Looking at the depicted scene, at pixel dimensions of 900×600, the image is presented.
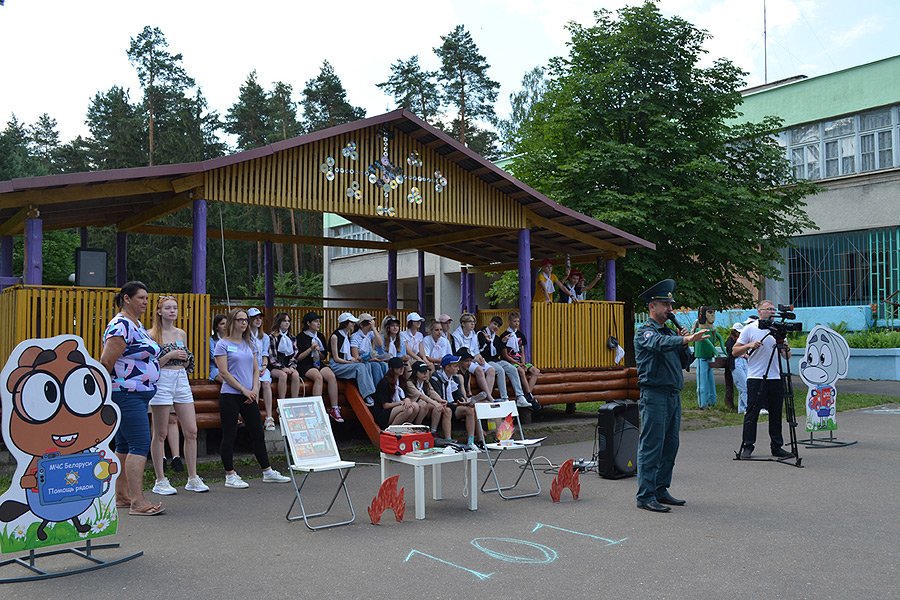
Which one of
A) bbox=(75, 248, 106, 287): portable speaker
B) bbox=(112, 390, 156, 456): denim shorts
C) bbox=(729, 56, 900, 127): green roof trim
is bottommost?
bbox=(112, 390, 156, 456): denim shorts

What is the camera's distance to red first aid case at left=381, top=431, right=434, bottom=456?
731cm

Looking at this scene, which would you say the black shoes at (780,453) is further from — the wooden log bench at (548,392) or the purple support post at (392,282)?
the purple support post at (392,282)

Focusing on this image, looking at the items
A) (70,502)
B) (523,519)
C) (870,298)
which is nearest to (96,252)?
(70,502)

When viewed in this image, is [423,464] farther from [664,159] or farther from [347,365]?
[664,159]

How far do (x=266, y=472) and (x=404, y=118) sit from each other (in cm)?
613

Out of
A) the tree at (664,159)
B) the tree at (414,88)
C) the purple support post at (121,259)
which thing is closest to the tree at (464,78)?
the tree at (414,88)

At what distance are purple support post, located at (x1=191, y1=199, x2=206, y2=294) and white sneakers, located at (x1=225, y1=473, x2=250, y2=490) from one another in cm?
297

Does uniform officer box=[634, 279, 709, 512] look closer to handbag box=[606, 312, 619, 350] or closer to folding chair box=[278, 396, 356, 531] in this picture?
folding chair box=[278, 396, 356, 531]

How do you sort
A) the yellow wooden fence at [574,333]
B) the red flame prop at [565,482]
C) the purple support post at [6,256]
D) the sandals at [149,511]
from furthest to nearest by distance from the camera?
the yellow wooden fence at [574,333]
the purple support post at [6,256]
the red flame prop at [565,482]
the sandals at [149,511]

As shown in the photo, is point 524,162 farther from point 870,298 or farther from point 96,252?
point 870,298

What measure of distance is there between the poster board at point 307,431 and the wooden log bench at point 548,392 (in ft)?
9.50

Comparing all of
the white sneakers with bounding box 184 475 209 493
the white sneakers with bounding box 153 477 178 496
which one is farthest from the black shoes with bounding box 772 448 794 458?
the white sneakers with bounding box 153 477 178 496

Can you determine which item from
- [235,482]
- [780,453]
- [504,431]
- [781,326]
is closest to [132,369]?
[235,482]

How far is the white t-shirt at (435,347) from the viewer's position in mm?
12383
